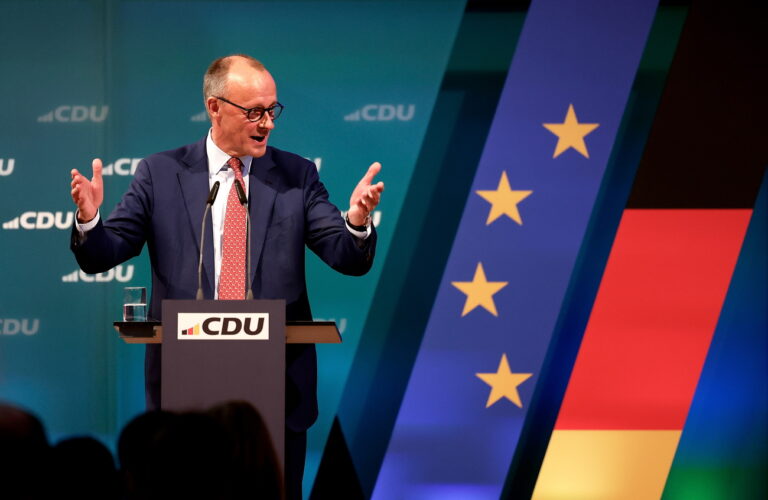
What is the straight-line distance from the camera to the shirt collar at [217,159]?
143 inches

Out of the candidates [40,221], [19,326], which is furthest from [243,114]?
[19,326]

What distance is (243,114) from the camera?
3.57 metres

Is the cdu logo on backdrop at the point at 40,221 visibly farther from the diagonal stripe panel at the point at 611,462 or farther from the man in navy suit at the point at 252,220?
the diagonal stripe panel at the point at 611,462

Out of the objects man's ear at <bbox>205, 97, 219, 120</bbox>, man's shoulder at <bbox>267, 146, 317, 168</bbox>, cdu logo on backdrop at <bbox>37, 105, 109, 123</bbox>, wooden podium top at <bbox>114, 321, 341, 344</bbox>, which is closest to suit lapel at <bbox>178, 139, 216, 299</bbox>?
man's ear at <bbox>205, 97, 219, 120</bbox>

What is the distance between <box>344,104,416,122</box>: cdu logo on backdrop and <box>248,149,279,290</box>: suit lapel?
1659 mm

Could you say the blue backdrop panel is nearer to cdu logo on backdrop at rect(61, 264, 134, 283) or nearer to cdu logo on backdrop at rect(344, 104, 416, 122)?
cdu logo on backdrop at rect(344, 104, 416, 122)

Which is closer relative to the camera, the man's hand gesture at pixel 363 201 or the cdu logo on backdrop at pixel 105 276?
the man's hand gesture at pixel 363 201

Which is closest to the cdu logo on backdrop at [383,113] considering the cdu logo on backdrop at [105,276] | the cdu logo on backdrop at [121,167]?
the cdu logo on backdrop at [121,167]

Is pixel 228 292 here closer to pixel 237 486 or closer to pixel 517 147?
pixel 237 486

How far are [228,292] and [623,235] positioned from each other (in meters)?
2.50

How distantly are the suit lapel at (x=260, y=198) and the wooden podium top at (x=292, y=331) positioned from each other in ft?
1.16

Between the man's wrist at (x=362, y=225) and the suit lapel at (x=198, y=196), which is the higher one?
the suit lapel at (x=198, y=196)

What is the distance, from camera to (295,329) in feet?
10.1

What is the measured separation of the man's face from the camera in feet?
11.7
